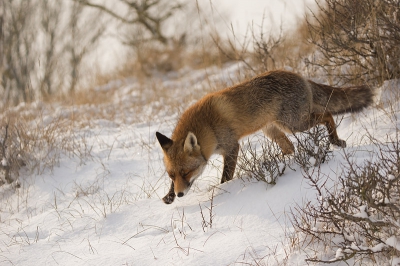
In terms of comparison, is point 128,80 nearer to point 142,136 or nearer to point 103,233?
point 142,136

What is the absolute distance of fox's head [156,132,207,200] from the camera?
14.9 ft

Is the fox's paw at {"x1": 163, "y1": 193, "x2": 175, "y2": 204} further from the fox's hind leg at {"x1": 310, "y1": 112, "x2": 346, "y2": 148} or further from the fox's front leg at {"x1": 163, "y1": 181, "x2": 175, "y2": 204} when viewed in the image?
the fox's hind leg at {"x1": 310, "y1": 112, "x2": 346, "y2": 148}

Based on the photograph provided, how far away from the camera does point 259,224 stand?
3.70 metres

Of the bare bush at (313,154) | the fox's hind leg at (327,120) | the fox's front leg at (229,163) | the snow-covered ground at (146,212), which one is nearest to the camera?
the snow-covered ground at (146,212)

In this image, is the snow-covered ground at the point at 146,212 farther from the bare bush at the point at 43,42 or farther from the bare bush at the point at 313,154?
the bare bush at the point at 43,42

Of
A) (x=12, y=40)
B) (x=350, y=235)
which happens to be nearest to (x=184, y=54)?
(x=12, y=40)

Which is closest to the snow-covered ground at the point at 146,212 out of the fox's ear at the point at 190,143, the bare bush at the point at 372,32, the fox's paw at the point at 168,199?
the fox's paw at the point at 168,199

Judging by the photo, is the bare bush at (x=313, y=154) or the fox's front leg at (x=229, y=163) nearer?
the bare bush at (x=313, y=154)

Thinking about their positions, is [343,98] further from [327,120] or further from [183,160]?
[183,160]

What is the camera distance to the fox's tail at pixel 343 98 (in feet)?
17.7

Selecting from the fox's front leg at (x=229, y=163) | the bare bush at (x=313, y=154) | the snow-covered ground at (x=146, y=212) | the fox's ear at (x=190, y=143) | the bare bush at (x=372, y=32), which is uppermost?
the bare bush at (x=372, y=32)

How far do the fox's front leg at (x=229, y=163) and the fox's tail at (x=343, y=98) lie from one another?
1335 millimetres

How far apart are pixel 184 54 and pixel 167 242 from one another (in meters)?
13.9

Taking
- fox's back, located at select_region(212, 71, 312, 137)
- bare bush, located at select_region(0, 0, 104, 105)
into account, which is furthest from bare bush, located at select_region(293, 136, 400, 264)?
bare bush, located at select_region(0, 0, 104, 105)
